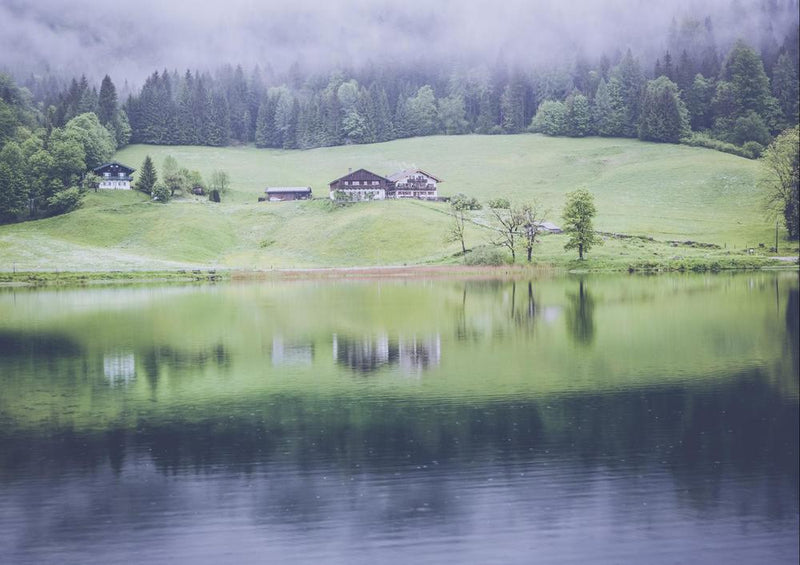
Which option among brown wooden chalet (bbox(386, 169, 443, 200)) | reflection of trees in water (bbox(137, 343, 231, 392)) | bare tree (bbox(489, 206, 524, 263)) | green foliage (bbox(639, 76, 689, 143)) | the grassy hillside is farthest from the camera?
green foliage (bbox(639, 76, 689, 143))

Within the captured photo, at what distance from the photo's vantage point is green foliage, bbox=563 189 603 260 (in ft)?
342

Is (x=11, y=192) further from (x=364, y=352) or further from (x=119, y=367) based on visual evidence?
(x=364, y=352)

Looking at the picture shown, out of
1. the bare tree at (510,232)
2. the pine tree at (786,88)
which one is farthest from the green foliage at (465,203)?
the pine tree at (786,88)

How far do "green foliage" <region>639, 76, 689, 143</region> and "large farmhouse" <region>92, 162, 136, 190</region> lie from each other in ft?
413

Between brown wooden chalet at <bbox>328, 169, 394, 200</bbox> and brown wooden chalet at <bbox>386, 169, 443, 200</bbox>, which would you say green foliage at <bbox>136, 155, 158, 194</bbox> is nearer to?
brown wooden chalet at <bbox>328, 169, 394, 200</bbox>

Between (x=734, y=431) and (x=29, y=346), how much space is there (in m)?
40.7

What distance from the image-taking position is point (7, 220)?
142 metres

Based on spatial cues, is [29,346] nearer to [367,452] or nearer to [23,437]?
[23,437]

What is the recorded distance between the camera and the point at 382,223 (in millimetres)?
130375

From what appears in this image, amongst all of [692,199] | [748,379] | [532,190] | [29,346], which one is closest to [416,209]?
[532,190]

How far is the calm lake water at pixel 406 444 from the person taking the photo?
18.7 meters

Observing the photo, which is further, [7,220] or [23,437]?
[7,220]

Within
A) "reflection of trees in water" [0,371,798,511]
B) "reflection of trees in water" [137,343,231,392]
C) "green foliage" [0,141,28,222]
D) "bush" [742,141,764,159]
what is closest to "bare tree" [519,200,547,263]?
"reflection of trees in water" [137,343,231,392]

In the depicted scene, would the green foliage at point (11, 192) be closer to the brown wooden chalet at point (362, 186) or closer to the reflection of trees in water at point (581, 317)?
the brown wooden chalet at point (362, 186)
